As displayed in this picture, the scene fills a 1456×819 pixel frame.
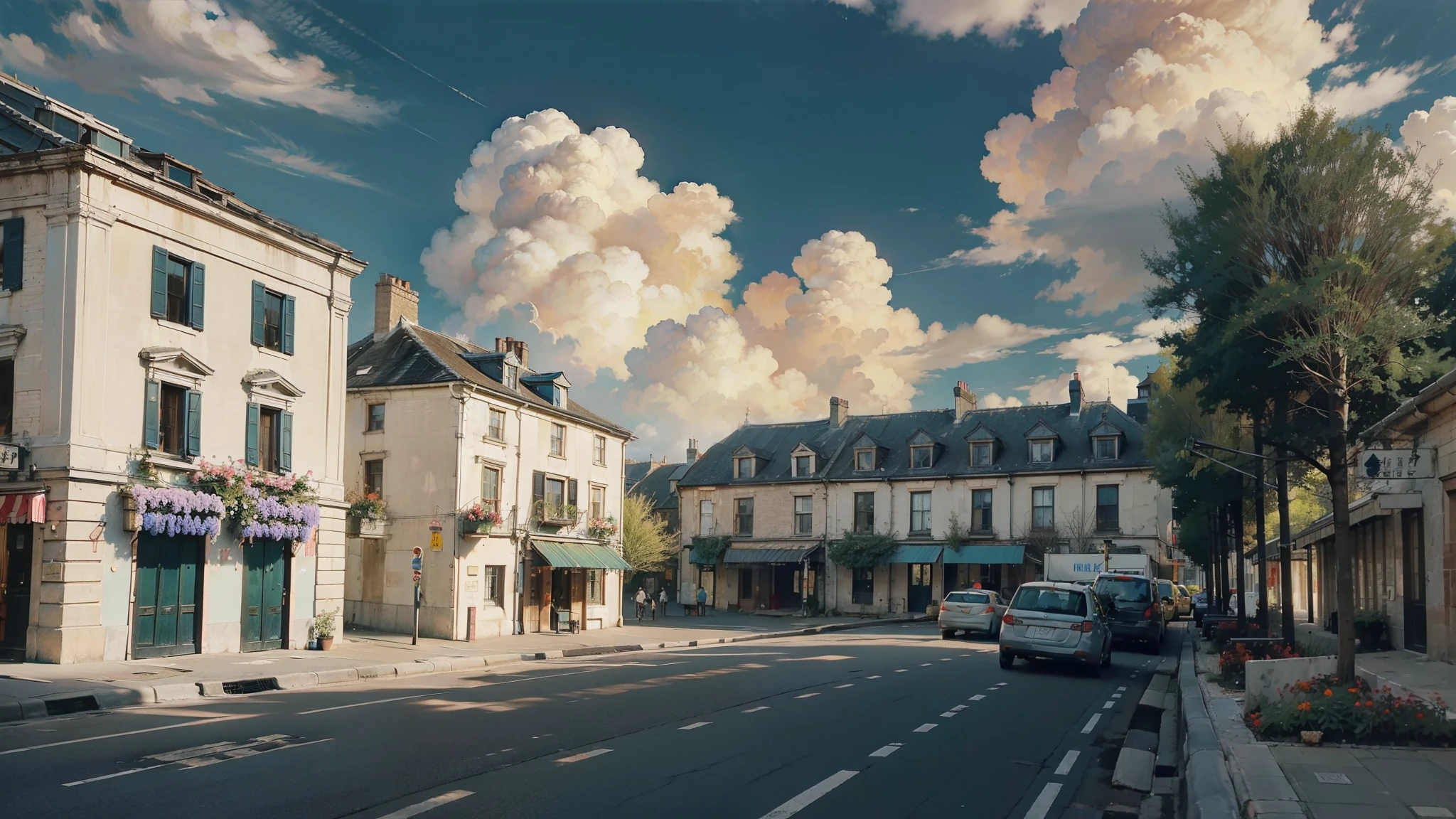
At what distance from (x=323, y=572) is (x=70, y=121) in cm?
1144

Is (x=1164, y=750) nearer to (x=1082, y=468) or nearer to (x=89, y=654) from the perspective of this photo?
(x=89, y=654)

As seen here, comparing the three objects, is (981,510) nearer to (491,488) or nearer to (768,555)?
(768,555)

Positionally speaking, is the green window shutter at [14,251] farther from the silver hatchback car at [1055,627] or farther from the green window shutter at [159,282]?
the silver hatchback car at [1055,627]

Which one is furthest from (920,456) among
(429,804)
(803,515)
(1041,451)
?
(429,804)

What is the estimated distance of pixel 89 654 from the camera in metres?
19.9

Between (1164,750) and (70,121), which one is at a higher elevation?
(70,121)

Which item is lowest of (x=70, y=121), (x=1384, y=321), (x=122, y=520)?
(x=122, y=520)

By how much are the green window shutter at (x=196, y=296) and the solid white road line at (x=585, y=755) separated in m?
16.4

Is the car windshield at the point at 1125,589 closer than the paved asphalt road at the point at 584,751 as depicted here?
No

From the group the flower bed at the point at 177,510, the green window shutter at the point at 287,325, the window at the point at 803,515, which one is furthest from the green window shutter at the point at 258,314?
the window at the point at 803,515

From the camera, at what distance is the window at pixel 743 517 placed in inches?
2303

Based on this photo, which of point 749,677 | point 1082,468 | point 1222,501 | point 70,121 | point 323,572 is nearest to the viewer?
point 749,677

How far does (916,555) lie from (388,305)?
28.7 metres

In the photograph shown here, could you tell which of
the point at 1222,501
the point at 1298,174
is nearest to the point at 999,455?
the point at 1222,501
